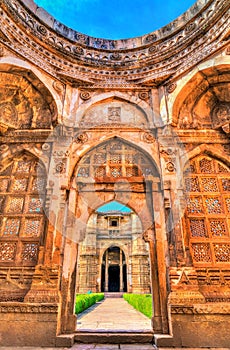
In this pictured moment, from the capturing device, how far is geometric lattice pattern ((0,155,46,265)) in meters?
5.64

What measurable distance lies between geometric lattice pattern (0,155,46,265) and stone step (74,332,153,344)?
78.8 inches

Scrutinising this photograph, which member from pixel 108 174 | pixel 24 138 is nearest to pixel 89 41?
pixel 24 138

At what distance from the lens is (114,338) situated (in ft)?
16.1

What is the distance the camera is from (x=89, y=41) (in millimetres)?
8305

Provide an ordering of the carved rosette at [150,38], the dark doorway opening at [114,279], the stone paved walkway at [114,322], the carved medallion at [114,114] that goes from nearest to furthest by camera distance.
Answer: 1. the stone paved walkway at [114,322]
2. the carved medallion at [114,114]
3. the carved rosette at [150,38]
4. the dark doorway opening at [114,279]

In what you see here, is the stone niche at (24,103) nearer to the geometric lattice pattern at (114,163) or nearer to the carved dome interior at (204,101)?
the geometric lattice pattern at (114,163)

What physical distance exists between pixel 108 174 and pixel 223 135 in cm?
369

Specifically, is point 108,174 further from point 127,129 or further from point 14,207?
point 14,207

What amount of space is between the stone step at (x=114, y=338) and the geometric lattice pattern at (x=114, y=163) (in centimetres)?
389

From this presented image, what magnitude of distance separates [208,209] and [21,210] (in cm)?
513

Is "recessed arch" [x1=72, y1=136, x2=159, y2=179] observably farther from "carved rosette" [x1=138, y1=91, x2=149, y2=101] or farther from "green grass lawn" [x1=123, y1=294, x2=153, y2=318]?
"green grass lawn" [x1=123, y1=294, x2=153, y2=318]

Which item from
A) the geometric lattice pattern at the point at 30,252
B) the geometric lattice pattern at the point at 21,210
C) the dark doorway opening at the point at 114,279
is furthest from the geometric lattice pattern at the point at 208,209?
the dark doorway opening at the point at 114,279

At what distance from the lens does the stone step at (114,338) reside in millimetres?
4875

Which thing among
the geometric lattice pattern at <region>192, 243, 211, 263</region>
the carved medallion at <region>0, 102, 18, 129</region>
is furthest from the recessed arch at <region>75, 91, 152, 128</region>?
the geometric lattice pattern at <region>192, 243, 211, 263</region>
